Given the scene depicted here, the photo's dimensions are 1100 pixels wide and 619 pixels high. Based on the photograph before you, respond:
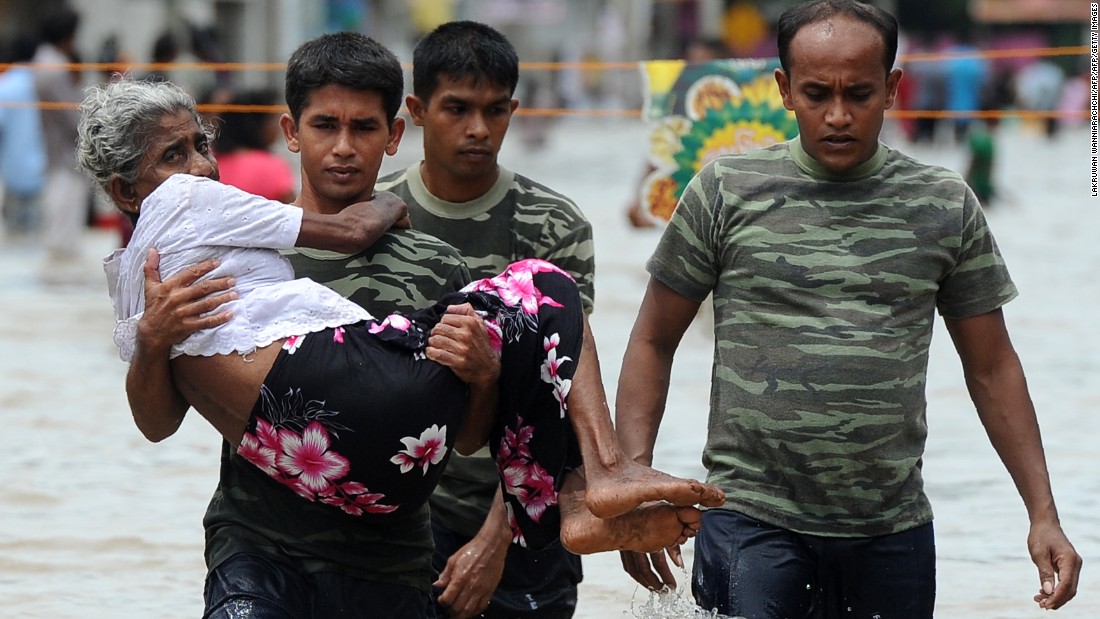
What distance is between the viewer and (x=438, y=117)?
4332 millimetres

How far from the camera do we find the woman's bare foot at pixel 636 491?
3.03m

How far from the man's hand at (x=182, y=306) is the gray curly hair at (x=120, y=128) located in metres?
0.27

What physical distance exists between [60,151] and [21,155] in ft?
4.41

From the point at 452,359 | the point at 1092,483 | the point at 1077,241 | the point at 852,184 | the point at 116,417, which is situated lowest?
the point at 1077,241

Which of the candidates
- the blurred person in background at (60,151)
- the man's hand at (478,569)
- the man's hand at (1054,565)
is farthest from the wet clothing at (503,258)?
the blurred person in background at (60,151)

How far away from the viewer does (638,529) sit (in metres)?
3.13

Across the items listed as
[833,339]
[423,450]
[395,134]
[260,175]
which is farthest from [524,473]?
[260,175]

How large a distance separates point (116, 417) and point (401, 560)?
18.0ft

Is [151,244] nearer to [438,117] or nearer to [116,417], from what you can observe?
[438,117]

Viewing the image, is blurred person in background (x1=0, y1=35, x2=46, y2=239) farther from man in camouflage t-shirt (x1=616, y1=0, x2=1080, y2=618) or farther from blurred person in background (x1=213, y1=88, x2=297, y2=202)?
man in camouflage t-shirt (x1=616, y1=0, x2=1080, y2=618)

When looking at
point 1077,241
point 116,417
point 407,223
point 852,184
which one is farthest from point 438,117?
point 1077,241

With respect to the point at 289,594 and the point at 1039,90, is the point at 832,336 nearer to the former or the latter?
the point at 289,594

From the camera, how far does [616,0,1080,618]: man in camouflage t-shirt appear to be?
3467 millimetres

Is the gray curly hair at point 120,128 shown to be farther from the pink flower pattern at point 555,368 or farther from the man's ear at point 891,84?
the man's ear at point 891,84
